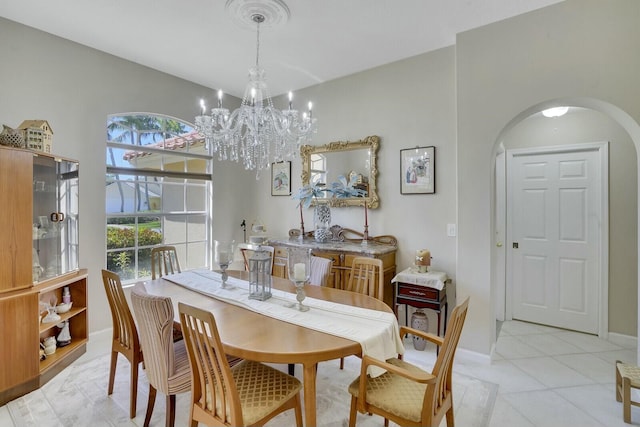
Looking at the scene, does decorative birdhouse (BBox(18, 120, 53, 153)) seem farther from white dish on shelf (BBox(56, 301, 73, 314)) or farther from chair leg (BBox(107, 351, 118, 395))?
chair leg (BBox(107, 351, 118, 395))

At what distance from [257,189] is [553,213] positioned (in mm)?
3945

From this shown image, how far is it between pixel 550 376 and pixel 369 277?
171 centimetres

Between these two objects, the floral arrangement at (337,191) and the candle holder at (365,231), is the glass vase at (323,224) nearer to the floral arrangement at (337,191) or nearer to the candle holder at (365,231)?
the floral arrangement at (337,191)

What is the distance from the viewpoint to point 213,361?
4.66 feet

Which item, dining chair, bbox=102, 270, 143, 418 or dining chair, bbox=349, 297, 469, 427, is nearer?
dining chair, bbox=349, 297, 469, 427

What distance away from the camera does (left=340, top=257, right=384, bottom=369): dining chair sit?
246cm

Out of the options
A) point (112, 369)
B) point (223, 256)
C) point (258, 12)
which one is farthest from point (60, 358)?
point (258, 12)

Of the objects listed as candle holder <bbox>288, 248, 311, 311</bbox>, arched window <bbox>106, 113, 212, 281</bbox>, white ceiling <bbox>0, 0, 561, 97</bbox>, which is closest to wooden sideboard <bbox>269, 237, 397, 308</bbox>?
candle holder <bbox>288, 248, 311, 311</bbox>

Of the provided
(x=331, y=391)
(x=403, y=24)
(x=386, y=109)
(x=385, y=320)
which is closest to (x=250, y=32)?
(x=403, y=24)

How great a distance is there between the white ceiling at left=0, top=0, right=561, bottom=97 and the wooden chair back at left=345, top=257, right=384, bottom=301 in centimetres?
208

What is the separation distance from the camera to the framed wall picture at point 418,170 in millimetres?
3301

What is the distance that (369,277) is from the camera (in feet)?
8.41

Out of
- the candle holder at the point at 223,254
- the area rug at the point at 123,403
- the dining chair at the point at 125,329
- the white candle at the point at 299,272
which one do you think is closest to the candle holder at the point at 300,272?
the white candle at the point at 299,272

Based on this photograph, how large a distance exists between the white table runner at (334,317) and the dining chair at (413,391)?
0.34ft
